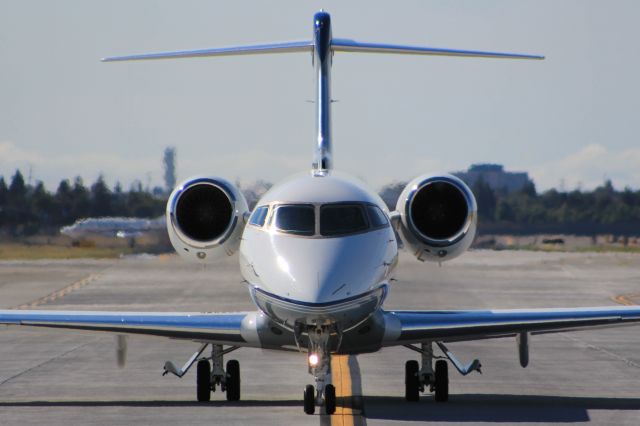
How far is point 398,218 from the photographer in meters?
18.1

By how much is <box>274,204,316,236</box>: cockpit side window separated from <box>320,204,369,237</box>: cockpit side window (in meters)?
Answer: 0.12

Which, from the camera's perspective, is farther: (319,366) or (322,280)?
(319,366)

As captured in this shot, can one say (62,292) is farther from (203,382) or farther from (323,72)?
(203,382)

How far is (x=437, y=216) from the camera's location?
717 inches

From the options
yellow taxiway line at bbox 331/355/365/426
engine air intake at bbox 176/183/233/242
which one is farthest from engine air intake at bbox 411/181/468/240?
engine air intake at bbox 176/183/233/242

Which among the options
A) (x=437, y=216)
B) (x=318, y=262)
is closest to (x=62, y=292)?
(x=437, y=216)

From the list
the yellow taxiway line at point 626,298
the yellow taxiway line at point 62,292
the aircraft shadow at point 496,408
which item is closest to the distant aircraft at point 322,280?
the aircraft shadow at point 496,408

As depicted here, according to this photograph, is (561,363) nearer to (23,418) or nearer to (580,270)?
(23,418)

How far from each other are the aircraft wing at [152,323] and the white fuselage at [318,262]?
967 millimetres

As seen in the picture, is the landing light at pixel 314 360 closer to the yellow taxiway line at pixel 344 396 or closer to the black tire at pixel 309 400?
the black tire at pixel 309 400

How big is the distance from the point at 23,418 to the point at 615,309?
7.37m

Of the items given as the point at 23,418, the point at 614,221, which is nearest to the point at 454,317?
the point at 23,418

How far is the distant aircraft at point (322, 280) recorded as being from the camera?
1513 centimetres

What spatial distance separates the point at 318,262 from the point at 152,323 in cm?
316
